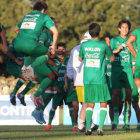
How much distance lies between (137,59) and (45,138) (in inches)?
90.7

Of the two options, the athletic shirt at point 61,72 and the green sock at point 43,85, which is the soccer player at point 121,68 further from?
the green sock at point 43,85

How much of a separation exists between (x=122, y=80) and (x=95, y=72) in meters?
2.53

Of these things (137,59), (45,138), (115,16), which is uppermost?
(115,16)

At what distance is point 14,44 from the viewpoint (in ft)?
33.4

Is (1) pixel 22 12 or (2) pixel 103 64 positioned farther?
(1) pixel 22 12

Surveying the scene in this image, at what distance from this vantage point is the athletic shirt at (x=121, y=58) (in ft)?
40.2

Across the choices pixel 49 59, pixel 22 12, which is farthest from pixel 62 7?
pixel 49 59

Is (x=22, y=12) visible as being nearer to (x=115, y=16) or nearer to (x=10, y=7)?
(x=10, y=7)

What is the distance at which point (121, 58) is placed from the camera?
12.3 meters

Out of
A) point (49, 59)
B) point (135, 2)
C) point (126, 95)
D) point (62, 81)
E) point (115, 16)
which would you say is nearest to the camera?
point (49, 59)

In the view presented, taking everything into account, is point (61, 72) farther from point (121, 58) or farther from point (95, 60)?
point (95, 60)

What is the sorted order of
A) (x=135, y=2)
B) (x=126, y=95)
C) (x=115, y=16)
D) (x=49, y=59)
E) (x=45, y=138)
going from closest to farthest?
(x=45, y=138), (x=49, y=59), (x=126, y=95), (x=115, y=16), (x=135, y=2)

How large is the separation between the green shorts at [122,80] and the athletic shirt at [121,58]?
10 cm

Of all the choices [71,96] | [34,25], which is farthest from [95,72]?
[71,96]
